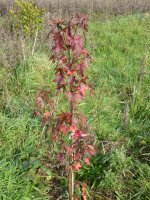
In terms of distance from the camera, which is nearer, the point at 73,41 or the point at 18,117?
the point at 73,41

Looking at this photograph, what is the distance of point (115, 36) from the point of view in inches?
256

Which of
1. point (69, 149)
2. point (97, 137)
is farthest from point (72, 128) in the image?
point (97, 137)

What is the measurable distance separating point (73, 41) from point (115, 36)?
4.95 m

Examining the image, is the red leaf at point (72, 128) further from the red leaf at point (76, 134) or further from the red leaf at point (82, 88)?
the red leaf at point (82, 88)

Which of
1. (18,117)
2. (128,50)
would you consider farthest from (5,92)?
(128,50)

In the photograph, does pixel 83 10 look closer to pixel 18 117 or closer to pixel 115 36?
pixel 115 36

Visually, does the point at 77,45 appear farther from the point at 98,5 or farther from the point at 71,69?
the point at 98,5

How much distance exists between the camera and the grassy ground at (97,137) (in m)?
2.58

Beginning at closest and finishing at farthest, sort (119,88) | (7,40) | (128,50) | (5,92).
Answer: (5,92) → (119,88) → (7,40) → (128,50)

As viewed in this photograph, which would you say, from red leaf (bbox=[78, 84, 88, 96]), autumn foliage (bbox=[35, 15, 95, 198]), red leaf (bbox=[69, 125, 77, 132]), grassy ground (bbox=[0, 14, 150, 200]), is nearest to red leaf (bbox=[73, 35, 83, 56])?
autumn foliage (bbox=[35, 15, 95, 198])

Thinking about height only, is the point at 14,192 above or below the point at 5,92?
below

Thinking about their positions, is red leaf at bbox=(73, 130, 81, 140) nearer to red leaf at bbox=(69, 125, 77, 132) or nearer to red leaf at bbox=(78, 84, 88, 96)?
red leaf at bbox=(69, 125, 77, 132)

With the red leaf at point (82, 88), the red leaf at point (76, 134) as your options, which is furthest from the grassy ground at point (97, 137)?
the red leaf at point (82, 88)

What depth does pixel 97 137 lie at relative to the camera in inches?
125
